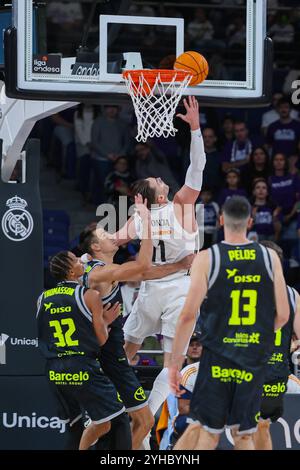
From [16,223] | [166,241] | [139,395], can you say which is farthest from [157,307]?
[16,223]

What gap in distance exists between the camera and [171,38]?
17000mm

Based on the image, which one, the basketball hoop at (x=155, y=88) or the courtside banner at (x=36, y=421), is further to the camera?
the courtside banner at (x=36, y=421)

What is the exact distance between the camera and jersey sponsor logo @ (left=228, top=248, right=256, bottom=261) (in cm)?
705

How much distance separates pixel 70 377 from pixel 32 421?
141 cm

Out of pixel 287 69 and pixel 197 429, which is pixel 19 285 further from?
pixel 287 69

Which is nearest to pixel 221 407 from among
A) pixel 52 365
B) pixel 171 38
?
pixel 52 365

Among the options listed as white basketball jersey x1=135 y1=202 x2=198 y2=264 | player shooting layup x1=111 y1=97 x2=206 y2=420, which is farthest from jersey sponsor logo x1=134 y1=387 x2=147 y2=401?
white basketball jersey x1=135 y1=202 x2=198 y2=264

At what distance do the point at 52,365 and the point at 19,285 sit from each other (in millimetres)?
1387

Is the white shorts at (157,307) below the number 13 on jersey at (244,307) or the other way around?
below

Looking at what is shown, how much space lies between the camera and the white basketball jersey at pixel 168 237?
893 centimetres

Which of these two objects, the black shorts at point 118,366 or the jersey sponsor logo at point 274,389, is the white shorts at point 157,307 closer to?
the black shorts at point 118,366

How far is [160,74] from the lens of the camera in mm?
8883

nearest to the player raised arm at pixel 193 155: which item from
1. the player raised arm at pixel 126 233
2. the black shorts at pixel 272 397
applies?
the player raised arm at pixel 126 233

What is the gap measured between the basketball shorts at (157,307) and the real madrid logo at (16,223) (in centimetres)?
118
